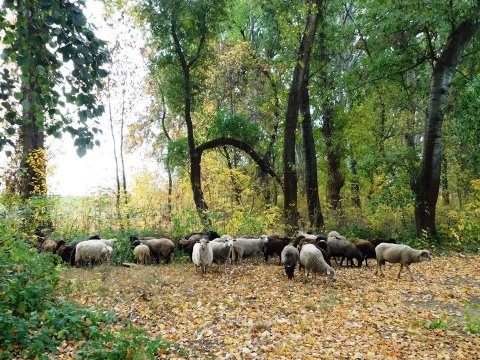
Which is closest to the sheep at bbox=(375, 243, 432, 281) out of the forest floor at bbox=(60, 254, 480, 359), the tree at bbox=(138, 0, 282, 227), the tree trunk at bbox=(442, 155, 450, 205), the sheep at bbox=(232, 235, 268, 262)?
the forest floor at bbox=(60, 254, 480, 359)

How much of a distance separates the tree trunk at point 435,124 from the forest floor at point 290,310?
491 centimetres

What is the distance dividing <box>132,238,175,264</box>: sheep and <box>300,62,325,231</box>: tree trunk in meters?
7.81

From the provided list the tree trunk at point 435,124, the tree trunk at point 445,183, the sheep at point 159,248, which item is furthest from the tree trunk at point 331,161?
the sheep at point 159,248

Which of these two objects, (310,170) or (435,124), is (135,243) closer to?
(310,170)

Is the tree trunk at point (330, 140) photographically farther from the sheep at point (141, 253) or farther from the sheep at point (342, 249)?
the sheep at point (141, 253)

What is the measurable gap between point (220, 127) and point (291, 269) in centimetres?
1115

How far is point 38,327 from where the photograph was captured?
5613 mm

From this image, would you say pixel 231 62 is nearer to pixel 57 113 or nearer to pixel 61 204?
pixel 61 204

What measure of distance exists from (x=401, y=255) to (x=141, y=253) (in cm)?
789

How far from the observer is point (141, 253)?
41.1ft

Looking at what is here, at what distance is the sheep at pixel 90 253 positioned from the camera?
11398mm

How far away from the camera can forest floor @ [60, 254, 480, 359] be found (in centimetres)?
616

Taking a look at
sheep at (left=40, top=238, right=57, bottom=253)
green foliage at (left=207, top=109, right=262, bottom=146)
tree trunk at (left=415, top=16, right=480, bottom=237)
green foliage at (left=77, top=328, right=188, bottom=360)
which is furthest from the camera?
green foliage at (left=207, top=109, right=262, bottom=146)

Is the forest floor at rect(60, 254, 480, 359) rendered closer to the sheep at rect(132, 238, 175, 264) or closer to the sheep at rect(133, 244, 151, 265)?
the sheep at rect(133, 244, 151, 265)
